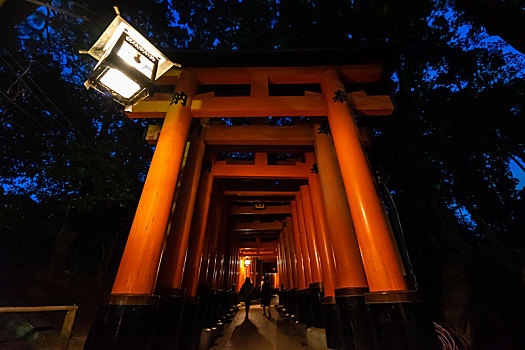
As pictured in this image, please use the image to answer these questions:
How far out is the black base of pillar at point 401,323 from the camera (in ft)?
8.77

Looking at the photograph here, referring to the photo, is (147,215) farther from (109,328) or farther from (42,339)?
(42,339)

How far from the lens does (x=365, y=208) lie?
11.2 feet

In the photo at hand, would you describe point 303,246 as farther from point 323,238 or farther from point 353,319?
point 353,319

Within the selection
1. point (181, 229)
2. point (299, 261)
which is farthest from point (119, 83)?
point (299, 261)

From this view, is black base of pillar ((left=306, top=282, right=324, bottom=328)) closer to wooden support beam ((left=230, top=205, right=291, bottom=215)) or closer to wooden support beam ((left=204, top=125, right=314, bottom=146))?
wooden support beam ((left=204, top=125, right=314, bottom=146))

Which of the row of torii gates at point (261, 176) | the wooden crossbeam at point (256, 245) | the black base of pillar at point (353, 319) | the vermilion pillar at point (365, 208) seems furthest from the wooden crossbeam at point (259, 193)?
the wooden crossbeam at point (256, 245)

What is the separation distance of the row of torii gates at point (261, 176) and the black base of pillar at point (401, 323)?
0.01 meters

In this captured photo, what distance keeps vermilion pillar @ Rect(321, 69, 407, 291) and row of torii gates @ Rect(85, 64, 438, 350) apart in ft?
0.05

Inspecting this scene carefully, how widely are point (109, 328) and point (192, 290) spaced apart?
273cm

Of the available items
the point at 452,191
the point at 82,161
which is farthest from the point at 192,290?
the point at 452,191

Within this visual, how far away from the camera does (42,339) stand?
747 centimetres

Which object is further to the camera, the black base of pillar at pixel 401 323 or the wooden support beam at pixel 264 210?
the wooden support beam at pixel 264 210

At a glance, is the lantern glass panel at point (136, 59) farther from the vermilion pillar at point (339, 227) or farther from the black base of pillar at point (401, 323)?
the black base of pillar at point (401, 323)

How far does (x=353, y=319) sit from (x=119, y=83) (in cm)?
544
